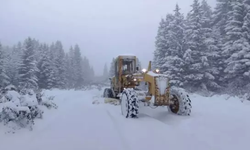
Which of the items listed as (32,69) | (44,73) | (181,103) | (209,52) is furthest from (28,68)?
(181,103)

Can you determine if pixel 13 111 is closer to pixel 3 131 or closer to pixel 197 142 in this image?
pixel 3 131

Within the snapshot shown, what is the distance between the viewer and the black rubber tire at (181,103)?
A: 25.5 ft

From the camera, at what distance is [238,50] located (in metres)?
20.2

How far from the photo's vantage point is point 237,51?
65.8ft

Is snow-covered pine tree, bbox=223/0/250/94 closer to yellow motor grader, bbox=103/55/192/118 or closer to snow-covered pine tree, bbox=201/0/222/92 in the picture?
snow-covered pine tree, bbox=201/0/222/92

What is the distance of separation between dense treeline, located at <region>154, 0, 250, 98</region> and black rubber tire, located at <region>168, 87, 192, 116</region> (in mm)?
12062

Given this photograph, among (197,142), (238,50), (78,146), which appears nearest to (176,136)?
(197,142)

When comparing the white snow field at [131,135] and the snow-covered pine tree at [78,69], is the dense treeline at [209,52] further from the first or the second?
the snow-covered pine tree at [78,69]

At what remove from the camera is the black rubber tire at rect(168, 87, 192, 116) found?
777cm

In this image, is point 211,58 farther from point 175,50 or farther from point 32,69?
point 32,69

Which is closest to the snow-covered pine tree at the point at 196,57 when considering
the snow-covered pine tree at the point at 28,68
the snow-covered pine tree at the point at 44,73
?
the snow-covered pine tree at the point at 28,68

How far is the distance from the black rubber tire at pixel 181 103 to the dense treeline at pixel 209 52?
1206 cm

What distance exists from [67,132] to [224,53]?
2117 centimetres

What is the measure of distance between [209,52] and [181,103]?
56.4 feet
